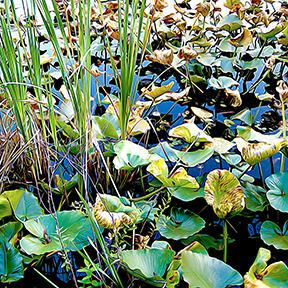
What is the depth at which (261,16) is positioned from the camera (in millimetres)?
1702

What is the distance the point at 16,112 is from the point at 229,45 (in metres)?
1.23

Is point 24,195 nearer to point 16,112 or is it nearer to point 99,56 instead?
point 16,112

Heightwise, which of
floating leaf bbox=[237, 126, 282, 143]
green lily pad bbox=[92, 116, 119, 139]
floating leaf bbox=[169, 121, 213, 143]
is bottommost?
floating leaf bbox=[237, 126, 282, 143]

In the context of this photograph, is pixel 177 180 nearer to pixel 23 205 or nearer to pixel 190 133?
pixel 190 133

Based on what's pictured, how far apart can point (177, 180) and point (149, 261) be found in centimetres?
20

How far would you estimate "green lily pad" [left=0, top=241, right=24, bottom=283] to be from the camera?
627 millimetres

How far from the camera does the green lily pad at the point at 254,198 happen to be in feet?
2.60

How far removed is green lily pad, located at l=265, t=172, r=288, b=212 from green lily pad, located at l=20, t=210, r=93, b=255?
483 mm

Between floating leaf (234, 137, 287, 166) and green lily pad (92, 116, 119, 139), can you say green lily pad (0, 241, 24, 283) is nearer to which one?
green lily pad (92, 116, 119, 139)

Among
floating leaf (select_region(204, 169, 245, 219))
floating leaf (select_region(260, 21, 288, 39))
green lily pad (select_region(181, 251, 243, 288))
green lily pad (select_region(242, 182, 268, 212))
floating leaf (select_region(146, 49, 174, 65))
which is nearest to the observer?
green lily pad (select_region(181, 251, 243, 288))

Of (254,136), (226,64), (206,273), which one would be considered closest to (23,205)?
(206,273)

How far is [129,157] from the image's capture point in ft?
2.49

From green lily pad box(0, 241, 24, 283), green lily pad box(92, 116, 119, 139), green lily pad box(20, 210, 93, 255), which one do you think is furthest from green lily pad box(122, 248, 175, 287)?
green lily pad box(92, 116, 119, 139)

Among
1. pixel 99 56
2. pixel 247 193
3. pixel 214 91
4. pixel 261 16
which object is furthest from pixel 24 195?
pixel 261 16
